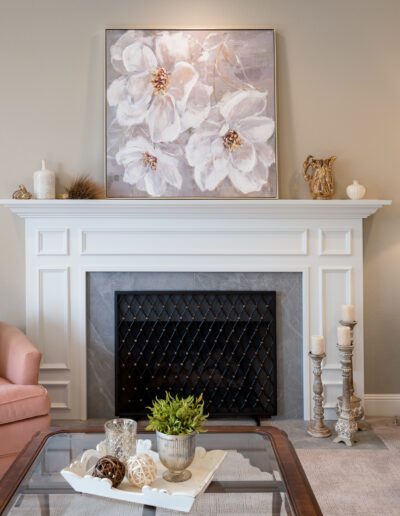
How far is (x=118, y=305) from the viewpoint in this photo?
3.39 metres

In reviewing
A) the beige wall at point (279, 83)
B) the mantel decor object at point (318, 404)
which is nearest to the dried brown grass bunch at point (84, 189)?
the beige wall at point (279, 83)

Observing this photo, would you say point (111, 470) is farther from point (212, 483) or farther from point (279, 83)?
point (279, 83)

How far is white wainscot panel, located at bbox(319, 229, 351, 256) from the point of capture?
3.39 m

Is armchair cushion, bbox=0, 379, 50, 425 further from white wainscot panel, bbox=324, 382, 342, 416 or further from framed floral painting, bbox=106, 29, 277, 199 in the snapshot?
white wainscot panel, bbox=324, 382, 342, 416

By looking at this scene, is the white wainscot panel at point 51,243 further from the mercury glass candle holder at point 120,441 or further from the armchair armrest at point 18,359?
the mercury glass candle holder at point 120,441

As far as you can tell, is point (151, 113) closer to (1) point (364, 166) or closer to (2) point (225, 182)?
(2) point (225, 182)

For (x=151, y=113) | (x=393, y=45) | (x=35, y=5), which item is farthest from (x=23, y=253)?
(x=393, y=45)

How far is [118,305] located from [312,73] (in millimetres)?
1788

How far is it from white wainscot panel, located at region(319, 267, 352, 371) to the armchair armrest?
5.38 ft

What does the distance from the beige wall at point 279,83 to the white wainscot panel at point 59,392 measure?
0.58 meters

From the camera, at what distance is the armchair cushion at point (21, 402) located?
2.54m

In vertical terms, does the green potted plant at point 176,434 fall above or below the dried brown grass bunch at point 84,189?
below

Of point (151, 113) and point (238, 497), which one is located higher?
point (151, 113)

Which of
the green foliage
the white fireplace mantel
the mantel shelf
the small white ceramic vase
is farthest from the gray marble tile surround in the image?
the green foliage
